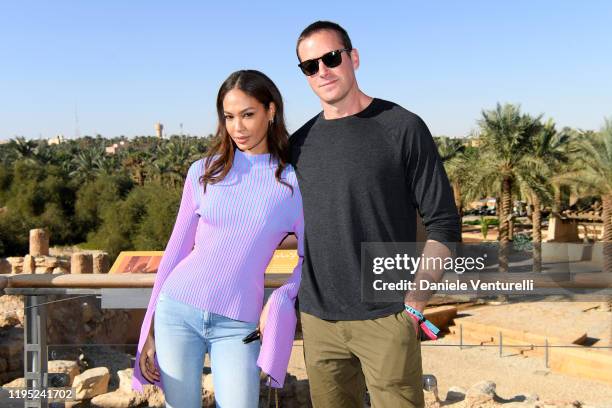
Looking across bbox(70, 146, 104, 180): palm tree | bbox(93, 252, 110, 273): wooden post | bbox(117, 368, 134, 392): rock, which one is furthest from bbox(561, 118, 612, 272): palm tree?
bbox(70, 146, 104, 180): palm tree

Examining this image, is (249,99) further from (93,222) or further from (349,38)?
(93,222)

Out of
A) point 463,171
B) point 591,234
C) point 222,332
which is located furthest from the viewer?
point 591,234

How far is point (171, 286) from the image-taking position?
236cm

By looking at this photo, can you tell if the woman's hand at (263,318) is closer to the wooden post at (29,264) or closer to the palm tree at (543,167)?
the palm tree at (543,167)

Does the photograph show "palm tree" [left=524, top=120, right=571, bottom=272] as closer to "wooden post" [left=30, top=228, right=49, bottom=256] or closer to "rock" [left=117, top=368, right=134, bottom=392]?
"wooden post" [left=30, top=228, right=49, bottom=256]

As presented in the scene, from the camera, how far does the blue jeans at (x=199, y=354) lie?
224cm

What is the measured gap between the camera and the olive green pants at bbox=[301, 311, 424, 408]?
90.3 inches

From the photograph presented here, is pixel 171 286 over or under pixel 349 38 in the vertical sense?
under

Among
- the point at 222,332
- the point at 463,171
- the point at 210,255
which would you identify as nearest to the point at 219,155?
the point at 210,255

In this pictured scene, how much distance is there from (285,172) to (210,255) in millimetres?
440

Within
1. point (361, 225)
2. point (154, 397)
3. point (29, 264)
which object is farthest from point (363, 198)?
point (29, 264)

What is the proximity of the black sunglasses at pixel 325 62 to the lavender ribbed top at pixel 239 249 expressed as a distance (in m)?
0.40

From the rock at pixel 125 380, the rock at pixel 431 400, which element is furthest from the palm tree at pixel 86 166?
the rock at pixel 431 400

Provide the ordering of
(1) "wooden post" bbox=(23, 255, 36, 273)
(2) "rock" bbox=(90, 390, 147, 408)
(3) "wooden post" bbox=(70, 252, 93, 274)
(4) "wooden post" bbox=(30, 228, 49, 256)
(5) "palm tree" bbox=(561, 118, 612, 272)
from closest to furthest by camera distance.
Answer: (2) "rock" bbox=(90, 390, 147, 408), (3) "wooden post" bbox=(70, 252, 93, 274), (5) "palm tree" bbox=(561, 118, 612, 272), (1) "wooden post" bbox=(23, 255, 36, 273), (4) "wooden post" bbox=(30, 228, 49, 256)
